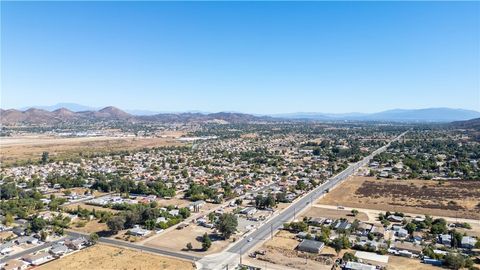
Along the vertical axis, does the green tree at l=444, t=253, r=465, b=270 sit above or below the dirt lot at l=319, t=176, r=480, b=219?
above

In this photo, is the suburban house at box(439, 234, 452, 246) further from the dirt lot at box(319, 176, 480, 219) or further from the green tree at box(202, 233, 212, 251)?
the green tree at box(202, 233, 212, 251)

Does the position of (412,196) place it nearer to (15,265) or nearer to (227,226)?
(227,226)

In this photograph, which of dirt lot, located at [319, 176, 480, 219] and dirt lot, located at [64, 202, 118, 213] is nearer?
dirt lot, located at [319, 176, 480, 219]

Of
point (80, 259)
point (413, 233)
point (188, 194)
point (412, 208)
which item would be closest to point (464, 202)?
point (412, 208)

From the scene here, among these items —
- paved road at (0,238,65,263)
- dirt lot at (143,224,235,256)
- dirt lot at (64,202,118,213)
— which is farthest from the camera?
dirt lot at (64,202,118,213)

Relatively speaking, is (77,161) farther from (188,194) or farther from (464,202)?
(464,202)

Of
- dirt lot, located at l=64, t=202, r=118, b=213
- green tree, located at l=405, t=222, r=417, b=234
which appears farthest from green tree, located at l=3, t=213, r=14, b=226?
green tree, located at l=405, t=222, r=417, b=234
